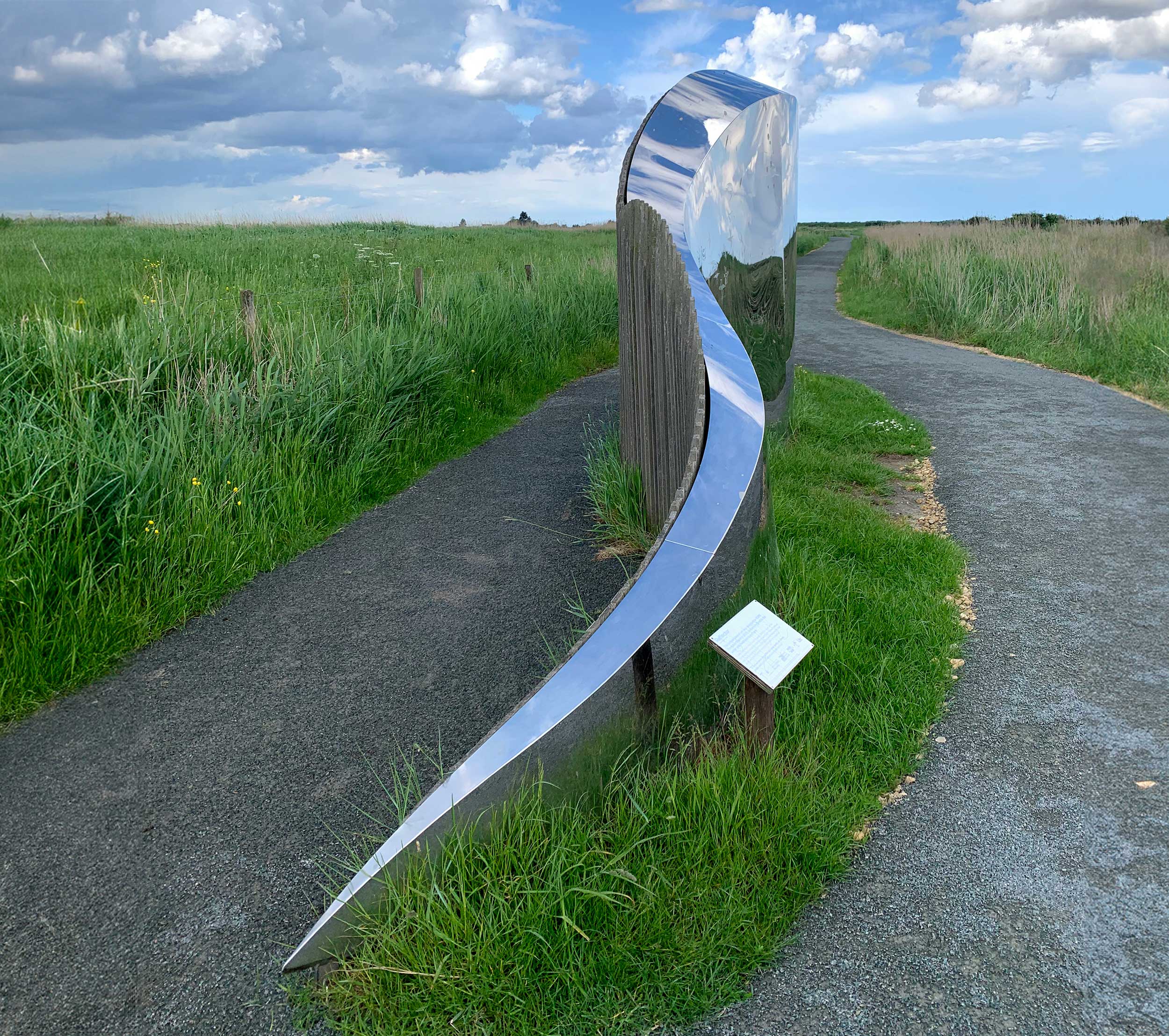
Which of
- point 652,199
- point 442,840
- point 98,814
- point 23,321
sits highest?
point 652,199

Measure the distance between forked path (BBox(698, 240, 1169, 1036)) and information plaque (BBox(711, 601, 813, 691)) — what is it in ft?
2.36

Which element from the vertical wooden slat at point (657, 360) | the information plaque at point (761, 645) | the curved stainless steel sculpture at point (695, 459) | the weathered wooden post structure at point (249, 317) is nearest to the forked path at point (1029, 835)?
the information plaque at point (761, 645)

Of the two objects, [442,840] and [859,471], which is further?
[859,471]

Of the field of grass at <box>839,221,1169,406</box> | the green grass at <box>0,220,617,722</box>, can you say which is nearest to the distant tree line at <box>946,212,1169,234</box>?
the field of grass at <box>839,221,1169,406</box>

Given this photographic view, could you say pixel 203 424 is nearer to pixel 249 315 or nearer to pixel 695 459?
pixel 249 315

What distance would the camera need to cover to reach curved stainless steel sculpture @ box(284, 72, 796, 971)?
100 inches

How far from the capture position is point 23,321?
6332 millimetres

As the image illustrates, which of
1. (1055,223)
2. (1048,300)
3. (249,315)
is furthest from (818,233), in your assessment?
(249,315)

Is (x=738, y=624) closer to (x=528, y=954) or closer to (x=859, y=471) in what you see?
(x=528, y=954)

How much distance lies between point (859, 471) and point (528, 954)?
5.38m

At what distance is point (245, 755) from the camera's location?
12.1 ft

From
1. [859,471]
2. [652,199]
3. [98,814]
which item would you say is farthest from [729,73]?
[98,814]

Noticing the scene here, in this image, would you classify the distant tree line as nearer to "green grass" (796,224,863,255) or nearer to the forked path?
"green grass" (796,224,863,255)

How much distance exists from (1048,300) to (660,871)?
14000 millimetres
